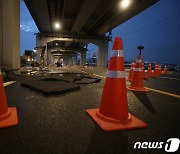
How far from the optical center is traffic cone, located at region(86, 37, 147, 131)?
218 cm

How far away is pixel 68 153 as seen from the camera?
1505 millimetres

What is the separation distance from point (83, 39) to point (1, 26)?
81.9ft

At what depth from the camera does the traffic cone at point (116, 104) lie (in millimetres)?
2176

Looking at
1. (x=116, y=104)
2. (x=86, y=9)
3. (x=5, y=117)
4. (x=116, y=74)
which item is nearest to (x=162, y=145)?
(x=116, y=104)

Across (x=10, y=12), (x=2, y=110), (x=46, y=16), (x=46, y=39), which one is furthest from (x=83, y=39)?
(x=2, y=110)

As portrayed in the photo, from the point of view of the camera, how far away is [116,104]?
2.29 metres

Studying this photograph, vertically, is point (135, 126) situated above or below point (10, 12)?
below

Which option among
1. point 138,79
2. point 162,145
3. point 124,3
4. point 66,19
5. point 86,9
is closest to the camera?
point 162,145

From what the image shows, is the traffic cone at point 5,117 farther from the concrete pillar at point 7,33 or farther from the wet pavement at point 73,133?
the concrete pillar at point 7,33

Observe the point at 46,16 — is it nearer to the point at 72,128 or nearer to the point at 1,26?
the point at 1,26

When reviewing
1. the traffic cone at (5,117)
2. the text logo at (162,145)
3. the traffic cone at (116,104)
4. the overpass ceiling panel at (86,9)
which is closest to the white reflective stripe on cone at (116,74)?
the traffic cone at (116,104)

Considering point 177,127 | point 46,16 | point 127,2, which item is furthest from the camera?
point 46,16

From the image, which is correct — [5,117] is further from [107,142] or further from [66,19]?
[66,19]

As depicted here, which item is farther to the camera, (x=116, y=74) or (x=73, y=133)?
(x=116, y=74)
